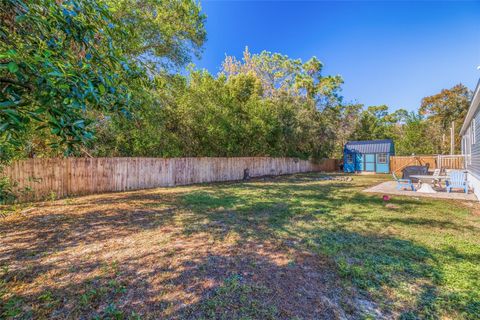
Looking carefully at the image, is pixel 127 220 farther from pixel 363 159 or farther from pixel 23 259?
pixel 363 159

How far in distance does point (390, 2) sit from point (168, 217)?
1231cm

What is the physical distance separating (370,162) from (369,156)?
0.53m

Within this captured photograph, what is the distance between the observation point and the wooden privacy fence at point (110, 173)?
6.96 meters

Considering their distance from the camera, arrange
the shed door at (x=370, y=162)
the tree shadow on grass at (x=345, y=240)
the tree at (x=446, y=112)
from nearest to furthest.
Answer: the tree shadow on grass at (x=345, y=240) < the shed door at (x=370, y=162) < the tree at (x=446, y=112)

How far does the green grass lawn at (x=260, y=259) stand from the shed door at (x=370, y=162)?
47.4 feet

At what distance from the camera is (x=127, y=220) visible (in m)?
5.02

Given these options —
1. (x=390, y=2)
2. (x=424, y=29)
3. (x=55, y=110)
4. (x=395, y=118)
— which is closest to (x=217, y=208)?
(x=55, y=110)

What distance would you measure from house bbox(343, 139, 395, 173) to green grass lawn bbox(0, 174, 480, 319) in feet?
47.0

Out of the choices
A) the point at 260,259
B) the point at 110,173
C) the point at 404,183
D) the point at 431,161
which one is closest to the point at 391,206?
the point at 404,183

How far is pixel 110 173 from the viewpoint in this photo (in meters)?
8.94

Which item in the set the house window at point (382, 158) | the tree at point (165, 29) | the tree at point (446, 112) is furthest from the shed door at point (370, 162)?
the tree at point (165, 29)

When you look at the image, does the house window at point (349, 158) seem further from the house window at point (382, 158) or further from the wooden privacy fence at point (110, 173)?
the wooden privacy fence at point (110, 173)

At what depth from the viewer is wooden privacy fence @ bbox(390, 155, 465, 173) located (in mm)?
14967

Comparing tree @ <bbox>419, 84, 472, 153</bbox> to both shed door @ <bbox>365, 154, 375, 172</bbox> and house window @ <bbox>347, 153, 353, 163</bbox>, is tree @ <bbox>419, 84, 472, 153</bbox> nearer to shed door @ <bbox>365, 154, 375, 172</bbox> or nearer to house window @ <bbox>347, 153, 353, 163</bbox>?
shed door @ <bbox>365, 154, 375, 172</bbox>
